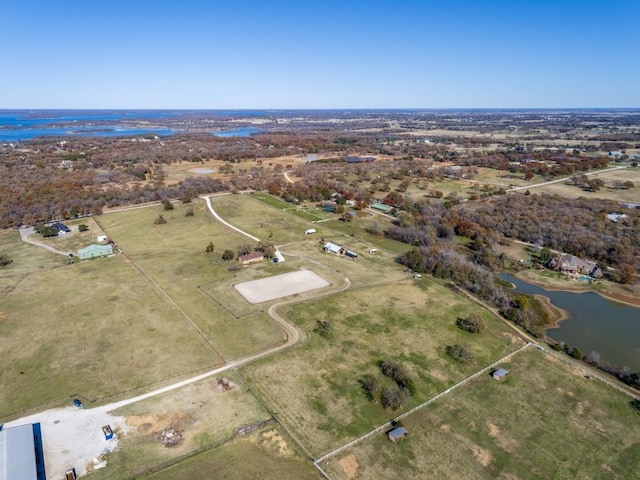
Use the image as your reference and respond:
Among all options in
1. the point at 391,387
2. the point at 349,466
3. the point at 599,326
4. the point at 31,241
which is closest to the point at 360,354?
the point at 391,387

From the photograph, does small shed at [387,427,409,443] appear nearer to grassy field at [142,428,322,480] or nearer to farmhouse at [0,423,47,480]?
grassy field at [142,428,322,480]

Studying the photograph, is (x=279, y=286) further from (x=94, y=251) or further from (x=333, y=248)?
(x=94, y=251)

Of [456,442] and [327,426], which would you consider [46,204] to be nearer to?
[327,426]

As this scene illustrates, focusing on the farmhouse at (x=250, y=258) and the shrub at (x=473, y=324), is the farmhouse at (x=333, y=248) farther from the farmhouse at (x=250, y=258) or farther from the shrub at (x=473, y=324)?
the shrub at (x=473, y=324)

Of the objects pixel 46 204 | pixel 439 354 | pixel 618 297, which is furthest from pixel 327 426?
pixel 46 204

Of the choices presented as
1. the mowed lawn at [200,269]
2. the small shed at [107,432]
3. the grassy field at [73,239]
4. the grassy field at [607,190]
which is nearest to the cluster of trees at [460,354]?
the mowed lawn at [200,269]
